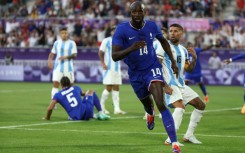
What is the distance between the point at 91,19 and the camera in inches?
1543

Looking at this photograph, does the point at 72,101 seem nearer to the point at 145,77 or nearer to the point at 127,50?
the point at 145,77

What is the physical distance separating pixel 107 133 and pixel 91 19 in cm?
2531

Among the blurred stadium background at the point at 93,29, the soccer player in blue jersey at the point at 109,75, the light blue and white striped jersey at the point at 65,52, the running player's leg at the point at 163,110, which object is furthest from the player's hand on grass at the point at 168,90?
the blurred stadium background at the point at 93,29

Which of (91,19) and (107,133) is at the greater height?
(91,19)

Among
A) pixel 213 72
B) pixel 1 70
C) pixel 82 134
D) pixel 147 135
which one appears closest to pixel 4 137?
pixel 82 134

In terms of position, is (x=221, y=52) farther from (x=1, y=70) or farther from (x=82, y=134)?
(x=82, y=134)

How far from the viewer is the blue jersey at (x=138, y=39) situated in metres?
11.5

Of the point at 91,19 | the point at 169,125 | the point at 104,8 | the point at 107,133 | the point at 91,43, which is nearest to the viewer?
the point at 169,125

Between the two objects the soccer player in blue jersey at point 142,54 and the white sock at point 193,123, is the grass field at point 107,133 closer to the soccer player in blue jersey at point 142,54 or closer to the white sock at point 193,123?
the white sock at point 193,123

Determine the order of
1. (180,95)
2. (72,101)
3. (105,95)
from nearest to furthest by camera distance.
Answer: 1. (180,95)
2. (72,101)
3. (105,95)

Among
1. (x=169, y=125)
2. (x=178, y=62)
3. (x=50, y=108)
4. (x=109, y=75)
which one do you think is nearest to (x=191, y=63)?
(x=178, y=62)

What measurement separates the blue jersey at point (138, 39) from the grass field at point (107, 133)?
1511 millimetres

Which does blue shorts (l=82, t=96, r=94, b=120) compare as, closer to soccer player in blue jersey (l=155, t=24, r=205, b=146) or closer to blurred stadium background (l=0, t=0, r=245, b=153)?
blurred stadium background (l=0, t=0, r=245, b=153)

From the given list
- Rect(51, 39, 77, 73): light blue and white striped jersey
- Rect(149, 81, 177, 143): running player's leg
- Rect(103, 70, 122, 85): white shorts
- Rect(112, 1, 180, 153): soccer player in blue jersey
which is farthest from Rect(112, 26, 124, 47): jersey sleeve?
Rect(51, 39, 77, 73): light blue and white striped jersey
